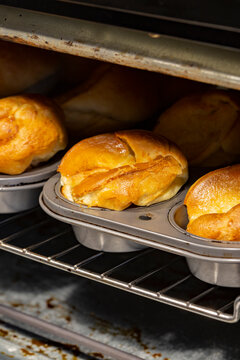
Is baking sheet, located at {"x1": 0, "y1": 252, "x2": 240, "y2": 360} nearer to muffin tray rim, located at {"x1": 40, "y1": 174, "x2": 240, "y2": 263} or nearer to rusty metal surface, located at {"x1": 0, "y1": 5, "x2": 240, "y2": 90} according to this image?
muffin tray rim, located at {"x1": 40, "y1": 174, "x2": 240, "y2": 263}

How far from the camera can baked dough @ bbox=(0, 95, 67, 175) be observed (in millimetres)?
1664

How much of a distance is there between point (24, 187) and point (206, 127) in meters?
0.51

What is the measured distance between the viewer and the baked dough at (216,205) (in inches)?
52.5

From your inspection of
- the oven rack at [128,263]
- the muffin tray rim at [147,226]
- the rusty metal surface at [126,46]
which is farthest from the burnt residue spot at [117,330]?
the rusty metal surface at [126,46]

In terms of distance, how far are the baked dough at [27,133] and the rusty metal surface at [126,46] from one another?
32 centimetres

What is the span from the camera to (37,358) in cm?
179

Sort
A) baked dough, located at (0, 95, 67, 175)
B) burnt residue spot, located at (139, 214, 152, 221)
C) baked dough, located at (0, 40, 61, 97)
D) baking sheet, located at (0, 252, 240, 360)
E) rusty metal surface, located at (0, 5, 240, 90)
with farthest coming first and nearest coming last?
baked dough, located at (0, 40, 61, 97) < baking sheet, located at (0, 252, 240, 360) < baked dough, located at (0, 95, 67, 175) < burnt residue spot, located at (139, 214, 152, 221) < rusty metal surface, located at (0, 5, 240, 90)

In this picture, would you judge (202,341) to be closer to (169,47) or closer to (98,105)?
(98,105)

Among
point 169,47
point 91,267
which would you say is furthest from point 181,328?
point 169,47

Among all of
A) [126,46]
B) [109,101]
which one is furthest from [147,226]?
[109,101]

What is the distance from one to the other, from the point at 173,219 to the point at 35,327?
691 mm

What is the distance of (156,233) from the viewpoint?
4.49ft

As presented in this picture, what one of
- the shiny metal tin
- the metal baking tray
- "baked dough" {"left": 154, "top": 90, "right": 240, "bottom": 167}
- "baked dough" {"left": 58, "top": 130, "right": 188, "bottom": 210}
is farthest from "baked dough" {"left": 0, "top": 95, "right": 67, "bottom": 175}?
the shiny metal tin

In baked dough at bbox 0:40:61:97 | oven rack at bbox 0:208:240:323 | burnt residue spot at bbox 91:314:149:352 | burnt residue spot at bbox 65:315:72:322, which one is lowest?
burnt residue spot at bbox 65:315:72:322
